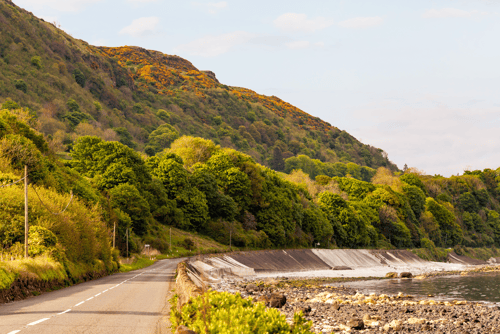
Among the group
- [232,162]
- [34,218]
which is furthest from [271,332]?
[232,162]

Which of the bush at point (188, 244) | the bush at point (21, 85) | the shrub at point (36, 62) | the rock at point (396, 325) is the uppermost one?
the shrub at point (36, 62)

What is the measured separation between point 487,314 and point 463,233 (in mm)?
156278

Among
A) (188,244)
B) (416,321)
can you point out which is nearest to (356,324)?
(416,321)

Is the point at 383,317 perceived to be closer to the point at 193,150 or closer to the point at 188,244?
the point at 188,244

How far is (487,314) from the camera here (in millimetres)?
27953

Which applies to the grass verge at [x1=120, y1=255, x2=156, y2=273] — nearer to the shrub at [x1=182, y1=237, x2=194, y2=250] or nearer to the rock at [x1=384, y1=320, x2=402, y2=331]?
the shrub at [x1=182, y1=237, x2=194, y2=250]

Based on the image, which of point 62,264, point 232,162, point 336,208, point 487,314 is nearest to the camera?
point 487,314

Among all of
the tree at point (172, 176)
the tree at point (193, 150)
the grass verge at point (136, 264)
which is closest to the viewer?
the grass verge at point (136, 264)

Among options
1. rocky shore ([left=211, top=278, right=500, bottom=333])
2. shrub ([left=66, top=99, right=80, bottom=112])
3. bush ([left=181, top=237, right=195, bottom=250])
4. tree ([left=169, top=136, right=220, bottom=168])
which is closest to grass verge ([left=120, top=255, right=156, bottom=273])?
bush ([left=181, top=237, right=195, bottom=250])

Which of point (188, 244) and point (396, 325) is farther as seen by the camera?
point (188, 244)

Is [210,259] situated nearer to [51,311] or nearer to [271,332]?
[51,311]

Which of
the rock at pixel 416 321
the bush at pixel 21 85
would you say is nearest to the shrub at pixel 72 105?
the bush at pixel 21 85

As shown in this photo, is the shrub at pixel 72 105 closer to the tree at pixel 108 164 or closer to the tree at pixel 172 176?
the tree at pixel 172 176

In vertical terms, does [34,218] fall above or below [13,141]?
below
